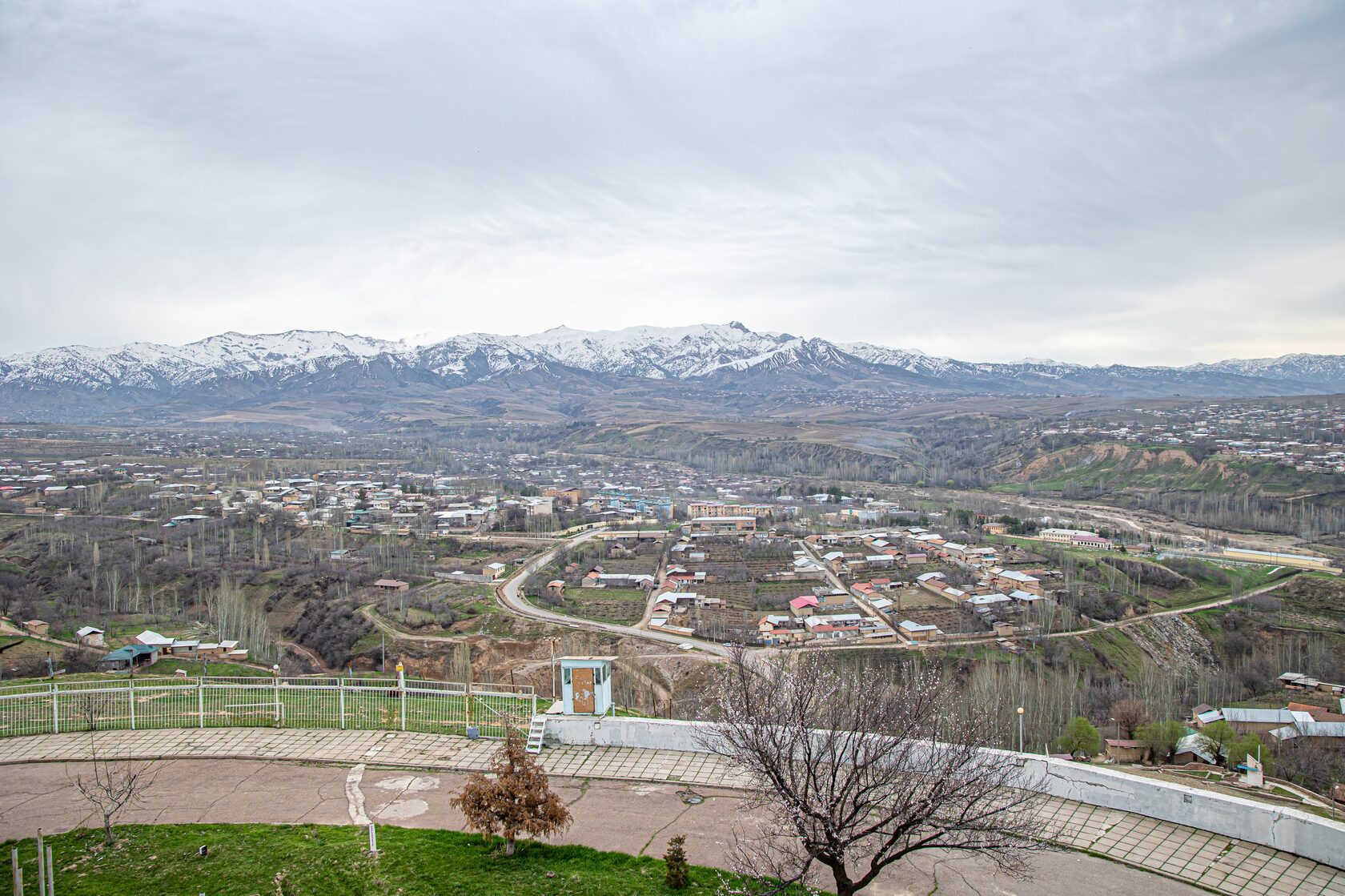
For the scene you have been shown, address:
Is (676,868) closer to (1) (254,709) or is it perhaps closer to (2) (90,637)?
(1) (254,709)

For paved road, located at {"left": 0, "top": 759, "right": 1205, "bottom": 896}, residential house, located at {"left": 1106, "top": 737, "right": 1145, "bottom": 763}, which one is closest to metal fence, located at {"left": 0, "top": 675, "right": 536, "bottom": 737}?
paved road, located at {"left": 0, "top": 759, "right": 1205, "bottom": 896}

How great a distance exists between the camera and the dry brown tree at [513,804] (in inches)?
368

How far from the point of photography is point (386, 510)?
224 feet

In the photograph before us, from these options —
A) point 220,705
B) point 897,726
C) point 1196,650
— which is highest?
point 897,726

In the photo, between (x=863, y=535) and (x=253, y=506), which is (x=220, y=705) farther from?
(x=253, y=506)

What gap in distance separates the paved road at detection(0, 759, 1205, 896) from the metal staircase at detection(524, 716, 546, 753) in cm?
112

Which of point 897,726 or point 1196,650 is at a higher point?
point 897,726

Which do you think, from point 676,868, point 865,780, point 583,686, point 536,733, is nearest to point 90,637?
point 536,733

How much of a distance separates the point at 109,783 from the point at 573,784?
18.7ft

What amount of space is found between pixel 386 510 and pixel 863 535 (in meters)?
38.2

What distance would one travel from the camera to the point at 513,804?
9367 millimetres

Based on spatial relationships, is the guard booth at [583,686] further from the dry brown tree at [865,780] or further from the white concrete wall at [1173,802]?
the dry brown tree at [865,780]

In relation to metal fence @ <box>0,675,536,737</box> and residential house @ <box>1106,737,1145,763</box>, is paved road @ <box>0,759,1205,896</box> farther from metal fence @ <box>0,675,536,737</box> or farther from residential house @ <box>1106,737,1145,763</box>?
residential house @ <box>1106,737,1145,763</box>

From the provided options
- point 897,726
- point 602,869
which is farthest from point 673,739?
point 897,726
